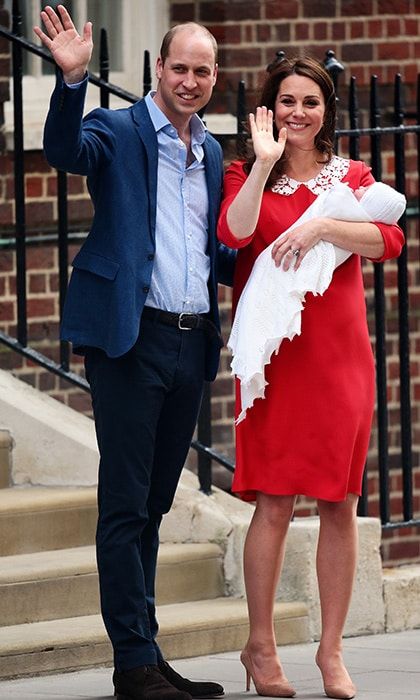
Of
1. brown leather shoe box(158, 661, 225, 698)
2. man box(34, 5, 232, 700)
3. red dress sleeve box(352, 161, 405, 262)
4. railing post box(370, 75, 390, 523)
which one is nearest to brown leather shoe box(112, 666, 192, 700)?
man box(34, 5, 232, 700)

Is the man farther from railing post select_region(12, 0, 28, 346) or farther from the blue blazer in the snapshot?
railing post select_region(12, 0, 28, 346)

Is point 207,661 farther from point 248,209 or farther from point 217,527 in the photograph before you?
point 248,209

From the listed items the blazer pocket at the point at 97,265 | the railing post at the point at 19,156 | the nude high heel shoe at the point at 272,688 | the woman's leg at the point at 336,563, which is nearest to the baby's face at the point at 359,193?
the blazer pocket at the point at 97,265

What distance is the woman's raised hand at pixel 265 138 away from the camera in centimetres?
500

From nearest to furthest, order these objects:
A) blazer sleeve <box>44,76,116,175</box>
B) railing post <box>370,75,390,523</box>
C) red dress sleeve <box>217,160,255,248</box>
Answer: blazer sleeve <box>44,76,116,175</box> < red dress sleeve <box>217,160,255,248</box> < railing post <box>370,75,390,523</box>

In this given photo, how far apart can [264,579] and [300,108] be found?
134 cm

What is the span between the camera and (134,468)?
503 centimetres

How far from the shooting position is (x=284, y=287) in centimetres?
515

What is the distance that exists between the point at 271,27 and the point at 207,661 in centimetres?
346

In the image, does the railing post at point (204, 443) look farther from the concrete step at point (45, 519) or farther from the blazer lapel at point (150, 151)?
the blazer lapel at point (150, 151)

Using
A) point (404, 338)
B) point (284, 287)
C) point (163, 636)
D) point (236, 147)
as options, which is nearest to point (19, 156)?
point (236, 147)

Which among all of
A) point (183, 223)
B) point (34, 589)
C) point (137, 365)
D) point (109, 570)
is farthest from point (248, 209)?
point (34, 589)

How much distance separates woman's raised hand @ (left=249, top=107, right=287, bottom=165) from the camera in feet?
16.4

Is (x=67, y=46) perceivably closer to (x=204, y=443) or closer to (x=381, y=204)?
(x=381, y=204)
